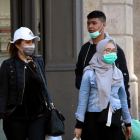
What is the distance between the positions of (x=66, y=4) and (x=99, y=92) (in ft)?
10.8

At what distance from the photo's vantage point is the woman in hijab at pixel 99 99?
13.8 ft

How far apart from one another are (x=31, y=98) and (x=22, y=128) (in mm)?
350

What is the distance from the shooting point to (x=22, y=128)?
447 centimetres

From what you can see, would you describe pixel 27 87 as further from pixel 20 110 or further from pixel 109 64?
pixel 109 64

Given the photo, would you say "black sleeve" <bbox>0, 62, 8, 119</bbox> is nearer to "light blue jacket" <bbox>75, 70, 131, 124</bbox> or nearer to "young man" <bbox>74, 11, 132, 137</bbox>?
"light blue jacket" <bbox>75, 70, 131, 124</bbox>

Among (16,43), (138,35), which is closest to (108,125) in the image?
(16,43)

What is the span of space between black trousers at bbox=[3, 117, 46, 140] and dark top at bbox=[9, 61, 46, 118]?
6 cm

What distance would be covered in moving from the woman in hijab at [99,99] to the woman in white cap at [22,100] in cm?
48

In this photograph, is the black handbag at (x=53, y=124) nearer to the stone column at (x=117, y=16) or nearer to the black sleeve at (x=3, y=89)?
the black sleeve at (x=3, y=89)

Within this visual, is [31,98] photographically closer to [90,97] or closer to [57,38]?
[90,97]

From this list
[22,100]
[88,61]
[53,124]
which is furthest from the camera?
[88,61]

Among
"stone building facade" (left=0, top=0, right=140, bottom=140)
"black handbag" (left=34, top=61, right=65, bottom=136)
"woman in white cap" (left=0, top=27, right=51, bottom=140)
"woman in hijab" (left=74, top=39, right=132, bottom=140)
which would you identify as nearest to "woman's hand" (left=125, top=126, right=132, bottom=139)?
"woman in hijab" (left=74, top=39, right=132, bottom=140)

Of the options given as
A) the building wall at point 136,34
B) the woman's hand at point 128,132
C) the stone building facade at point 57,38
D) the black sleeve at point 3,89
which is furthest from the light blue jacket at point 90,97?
the building wall at point 136,34

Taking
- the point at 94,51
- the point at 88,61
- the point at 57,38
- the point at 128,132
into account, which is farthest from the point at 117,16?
the point at 128,132
